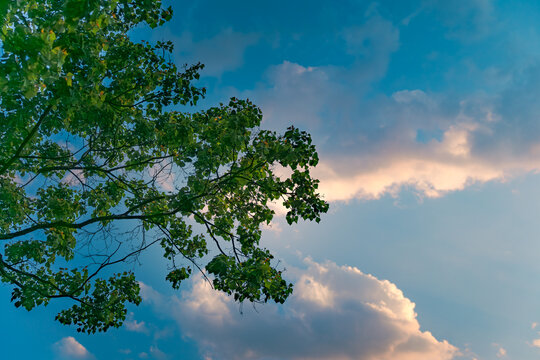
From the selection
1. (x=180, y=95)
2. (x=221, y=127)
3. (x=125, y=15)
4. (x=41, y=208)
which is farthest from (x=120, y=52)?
(x=41, y=208)

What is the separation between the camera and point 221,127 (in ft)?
38.7

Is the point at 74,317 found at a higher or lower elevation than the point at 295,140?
lower

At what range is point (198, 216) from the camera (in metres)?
12.6

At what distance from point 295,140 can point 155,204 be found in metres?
6.36

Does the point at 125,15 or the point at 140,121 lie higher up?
the point at 125,15

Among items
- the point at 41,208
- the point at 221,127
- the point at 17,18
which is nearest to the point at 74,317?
the point at 41,208

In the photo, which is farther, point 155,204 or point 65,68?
point 155,204

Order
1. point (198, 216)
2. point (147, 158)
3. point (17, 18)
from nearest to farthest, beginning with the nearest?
point (17, 18), point (198, 216), point (147, 158)

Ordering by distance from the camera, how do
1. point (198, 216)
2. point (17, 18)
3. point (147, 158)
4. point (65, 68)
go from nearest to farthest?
point (17, 18), point (65, 68), point (198, 216), point (147, 158)

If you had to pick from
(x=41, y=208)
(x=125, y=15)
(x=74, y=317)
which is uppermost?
(x=125, y=15)

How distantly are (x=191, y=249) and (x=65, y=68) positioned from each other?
7.66m

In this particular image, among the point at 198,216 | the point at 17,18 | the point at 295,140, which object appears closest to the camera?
the point at 17,18

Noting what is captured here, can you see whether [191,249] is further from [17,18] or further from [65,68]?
[17,18]

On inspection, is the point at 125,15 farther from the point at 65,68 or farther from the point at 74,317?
the point at 74,317
